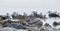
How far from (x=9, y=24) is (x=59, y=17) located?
0.86 meters

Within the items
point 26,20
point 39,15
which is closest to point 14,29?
point 26,20

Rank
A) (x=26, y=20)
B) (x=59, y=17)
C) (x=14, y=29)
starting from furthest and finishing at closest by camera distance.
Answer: (x=59, y=17) < (x=26, y=20) < (x=14, y=29)

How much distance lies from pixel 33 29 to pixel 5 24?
38 centimetres

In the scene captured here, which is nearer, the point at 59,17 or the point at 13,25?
the point at 13,25

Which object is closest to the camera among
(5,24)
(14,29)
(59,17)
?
(14,29)

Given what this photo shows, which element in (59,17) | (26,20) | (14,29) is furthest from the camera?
(59,17)

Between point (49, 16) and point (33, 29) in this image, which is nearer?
point (33, 29)

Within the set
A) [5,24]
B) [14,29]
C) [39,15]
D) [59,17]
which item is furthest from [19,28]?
[59,17]

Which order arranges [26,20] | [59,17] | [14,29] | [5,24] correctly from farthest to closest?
[59,17] → [26,20] → [5,24] → [14,29]

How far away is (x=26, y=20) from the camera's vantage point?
2125 mm

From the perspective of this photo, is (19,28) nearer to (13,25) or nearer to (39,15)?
(13,25)

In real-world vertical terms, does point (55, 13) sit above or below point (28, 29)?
above

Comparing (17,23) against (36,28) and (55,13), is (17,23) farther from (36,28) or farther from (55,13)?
(55,13)

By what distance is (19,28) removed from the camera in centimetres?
186
